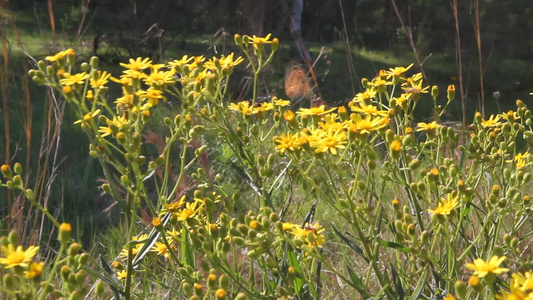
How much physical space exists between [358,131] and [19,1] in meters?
11.8

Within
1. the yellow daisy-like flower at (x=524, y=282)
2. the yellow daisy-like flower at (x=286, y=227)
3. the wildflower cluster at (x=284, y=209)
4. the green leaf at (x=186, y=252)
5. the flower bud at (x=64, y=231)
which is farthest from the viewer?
the green leaf at (x=186, y=252)

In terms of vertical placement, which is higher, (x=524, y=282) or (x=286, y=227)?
(x=524, y=282)

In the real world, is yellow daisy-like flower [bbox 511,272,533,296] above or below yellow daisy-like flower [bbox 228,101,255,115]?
above

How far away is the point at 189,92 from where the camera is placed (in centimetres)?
159

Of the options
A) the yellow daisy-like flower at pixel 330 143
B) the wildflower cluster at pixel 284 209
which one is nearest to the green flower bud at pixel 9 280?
the wildflower cluster at pixel 284 209

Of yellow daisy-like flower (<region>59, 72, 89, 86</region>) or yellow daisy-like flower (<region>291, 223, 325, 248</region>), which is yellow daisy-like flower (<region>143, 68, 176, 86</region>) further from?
yellow daisy-like flower (<region>291, 223, 325, 248</region>)

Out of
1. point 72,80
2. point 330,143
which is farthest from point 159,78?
point 330,143

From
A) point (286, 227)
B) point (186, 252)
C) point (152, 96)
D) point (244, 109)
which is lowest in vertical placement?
point (186, 252)

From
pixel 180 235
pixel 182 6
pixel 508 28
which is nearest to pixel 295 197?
pixel 180 235

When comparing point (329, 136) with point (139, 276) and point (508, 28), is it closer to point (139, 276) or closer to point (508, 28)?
point (139, 276)

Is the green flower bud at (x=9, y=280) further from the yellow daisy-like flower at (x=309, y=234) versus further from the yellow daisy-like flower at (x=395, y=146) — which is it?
the yellow daisy-like flower at (x=395, y=146)

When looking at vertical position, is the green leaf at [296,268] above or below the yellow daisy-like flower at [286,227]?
below

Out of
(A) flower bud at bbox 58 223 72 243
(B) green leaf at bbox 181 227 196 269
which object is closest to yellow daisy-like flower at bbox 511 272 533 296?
(A) flower bud at bbox 58 223 72 243

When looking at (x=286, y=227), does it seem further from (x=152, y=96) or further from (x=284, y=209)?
(x=152, y=96)
